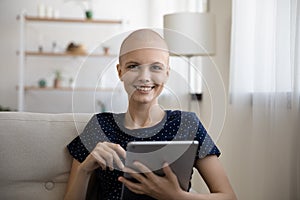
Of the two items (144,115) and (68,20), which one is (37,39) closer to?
(68,20)

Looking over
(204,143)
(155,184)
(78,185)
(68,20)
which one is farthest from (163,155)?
(68,20)

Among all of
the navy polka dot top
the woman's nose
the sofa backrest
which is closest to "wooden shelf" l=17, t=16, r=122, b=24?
the sofa backrest

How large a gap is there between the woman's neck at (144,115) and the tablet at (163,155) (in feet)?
0.52

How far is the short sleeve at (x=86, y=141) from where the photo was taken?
3.94ft

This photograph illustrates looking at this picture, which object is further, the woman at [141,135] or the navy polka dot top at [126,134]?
the navy polka dot top at [126,134]

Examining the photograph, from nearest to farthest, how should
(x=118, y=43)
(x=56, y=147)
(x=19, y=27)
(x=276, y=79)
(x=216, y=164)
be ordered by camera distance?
(x=118, y=43) → (x=216, y=164) → (x=56, y=147) → (x=276, y=79) → (x=19, y=27)

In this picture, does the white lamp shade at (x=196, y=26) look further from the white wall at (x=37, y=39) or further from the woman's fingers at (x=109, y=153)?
the white wall at (x=37, y=39)

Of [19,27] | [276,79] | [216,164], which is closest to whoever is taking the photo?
[216,164]

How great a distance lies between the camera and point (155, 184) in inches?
42.9

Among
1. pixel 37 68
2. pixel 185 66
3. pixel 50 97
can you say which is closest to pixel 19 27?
pixel 37 68

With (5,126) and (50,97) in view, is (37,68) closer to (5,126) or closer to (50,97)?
(50,97)

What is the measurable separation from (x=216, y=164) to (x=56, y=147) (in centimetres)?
47

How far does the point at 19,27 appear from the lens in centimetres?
488

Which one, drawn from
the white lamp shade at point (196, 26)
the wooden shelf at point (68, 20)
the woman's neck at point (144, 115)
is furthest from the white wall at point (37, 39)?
the woman's neck at point (144, 115)
